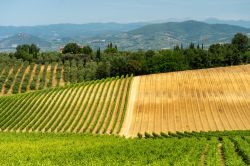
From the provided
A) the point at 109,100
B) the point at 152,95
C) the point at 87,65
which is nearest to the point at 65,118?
the point at 109,100

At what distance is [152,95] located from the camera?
3007 inches

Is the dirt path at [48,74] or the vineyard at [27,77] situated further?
the dirt path at [48,74]

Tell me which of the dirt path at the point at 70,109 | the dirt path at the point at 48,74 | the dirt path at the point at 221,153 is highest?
the dirt path at the point at 221,153

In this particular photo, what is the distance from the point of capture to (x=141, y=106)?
7144 centimetres

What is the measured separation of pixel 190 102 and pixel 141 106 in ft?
28.2

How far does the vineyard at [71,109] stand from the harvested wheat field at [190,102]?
100.0 inches

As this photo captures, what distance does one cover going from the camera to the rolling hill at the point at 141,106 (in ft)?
206

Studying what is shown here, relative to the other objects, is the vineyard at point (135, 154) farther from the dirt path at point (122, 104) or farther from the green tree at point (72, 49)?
the green tree at point (72, 49)

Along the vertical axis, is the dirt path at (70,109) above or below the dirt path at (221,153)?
below

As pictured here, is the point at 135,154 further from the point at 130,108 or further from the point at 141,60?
the point at 141,60

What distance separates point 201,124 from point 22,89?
5555 cm

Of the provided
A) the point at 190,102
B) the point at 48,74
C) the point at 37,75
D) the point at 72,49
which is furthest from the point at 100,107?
the point at 72,49

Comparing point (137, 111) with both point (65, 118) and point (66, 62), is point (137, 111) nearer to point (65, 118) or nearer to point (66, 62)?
point (65, 118)

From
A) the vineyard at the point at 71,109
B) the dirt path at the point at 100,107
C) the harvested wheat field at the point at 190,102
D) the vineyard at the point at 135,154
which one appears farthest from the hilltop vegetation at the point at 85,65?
the vineyard at the point at 135,154
